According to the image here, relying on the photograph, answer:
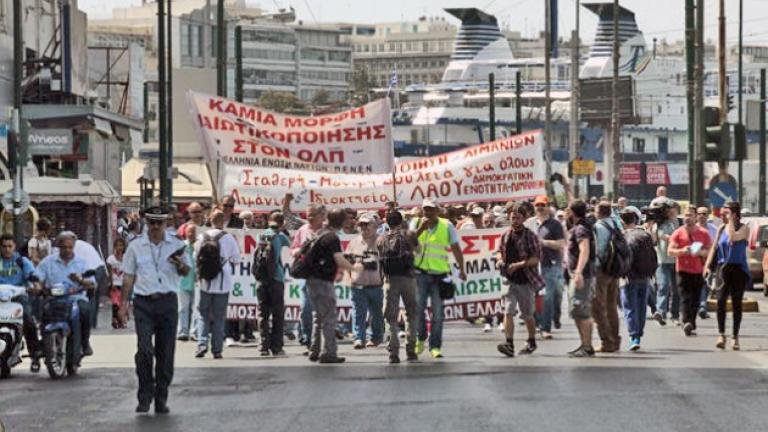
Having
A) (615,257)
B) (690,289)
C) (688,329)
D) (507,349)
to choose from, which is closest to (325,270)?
(507,349)

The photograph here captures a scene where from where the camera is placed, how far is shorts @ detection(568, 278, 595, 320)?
2034cm

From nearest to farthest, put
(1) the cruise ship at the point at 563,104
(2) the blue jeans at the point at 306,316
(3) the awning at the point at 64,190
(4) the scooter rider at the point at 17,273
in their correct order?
(4) the scooter rider at the point at 17,273 → (2) the blue jeans at the point at 306,316 → (3) the awning at the point at 64,190 → (1) the cruise ship at the point at 563,104

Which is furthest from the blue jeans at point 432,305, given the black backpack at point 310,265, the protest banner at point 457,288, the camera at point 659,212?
the camera at point 659,212

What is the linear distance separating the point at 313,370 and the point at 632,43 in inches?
6299

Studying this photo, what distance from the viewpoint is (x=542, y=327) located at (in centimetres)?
2405

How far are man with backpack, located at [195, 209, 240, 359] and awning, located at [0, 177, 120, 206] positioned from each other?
14721 mm

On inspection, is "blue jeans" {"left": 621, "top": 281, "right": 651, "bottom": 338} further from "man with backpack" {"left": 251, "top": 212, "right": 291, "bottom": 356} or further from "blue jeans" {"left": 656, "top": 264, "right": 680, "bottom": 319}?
"blue jeans" {"left": 656, "top": 264, "right": 680, "bottom": 319}

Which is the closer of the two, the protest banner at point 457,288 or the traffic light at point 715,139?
the protest banner at point 457,288

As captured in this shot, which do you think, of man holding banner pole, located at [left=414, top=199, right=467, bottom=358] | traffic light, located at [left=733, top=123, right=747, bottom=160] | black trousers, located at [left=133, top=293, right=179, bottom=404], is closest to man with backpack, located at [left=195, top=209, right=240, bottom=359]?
man holding banner pole, located at [left=414, top=199, right=467, bottom=358]

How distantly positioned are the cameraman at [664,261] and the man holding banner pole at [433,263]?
237 inches

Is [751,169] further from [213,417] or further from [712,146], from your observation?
[213,417]

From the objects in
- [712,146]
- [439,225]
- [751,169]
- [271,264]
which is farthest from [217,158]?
[751,169]

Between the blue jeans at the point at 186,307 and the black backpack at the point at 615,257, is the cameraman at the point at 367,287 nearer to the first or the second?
the blue jeans at the point at 186,307

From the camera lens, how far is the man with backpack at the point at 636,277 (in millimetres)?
21688
